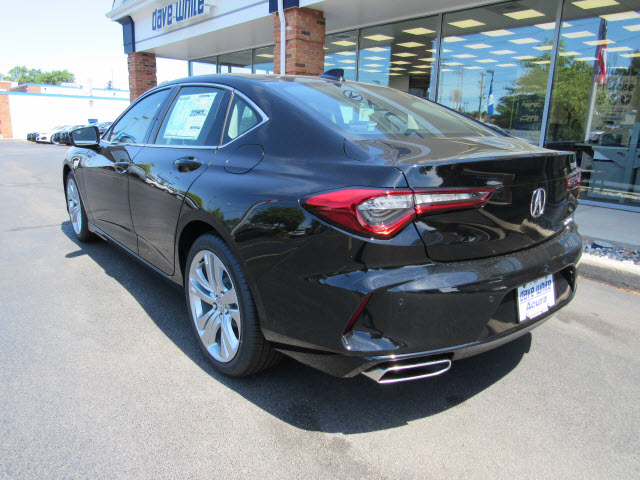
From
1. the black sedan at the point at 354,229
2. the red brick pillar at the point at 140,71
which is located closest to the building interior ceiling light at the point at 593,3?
the black sedan at the point at 354,229

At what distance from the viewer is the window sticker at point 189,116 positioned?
2.81m

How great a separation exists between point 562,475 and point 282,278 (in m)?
1.37

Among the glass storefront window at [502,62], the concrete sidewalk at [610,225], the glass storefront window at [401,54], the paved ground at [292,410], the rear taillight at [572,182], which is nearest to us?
the paved ground at [292,410]

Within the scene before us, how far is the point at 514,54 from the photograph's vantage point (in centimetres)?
833

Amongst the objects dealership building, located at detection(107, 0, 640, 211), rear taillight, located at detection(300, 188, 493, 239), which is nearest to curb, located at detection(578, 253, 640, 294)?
rear taillight, located at detection(300, 188, 493, 239)

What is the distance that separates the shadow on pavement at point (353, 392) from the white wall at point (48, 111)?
154 ft

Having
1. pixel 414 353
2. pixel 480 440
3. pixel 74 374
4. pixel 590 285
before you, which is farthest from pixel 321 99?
pixel 590 285

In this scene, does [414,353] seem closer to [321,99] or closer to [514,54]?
[321,99]

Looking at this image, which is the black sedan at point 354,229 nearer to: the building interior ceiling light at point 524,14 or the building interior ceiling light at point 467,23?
the building interior ceiling light at point 524,14

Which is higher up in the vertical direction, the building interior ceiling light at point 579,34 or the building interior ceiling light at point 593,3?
the building interior ceiling light at point 593,3

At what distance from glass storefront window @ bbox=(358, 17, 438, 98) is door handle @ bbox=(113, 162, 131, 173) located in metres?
7.38

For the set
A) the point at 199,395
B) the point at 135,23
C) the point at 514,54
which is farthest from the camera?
the point at 135,23

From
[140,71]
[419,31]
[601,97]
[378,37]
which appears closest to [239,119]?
[601,97]

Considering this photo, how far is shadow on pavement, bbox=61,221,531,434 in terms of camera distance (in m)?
2.19
